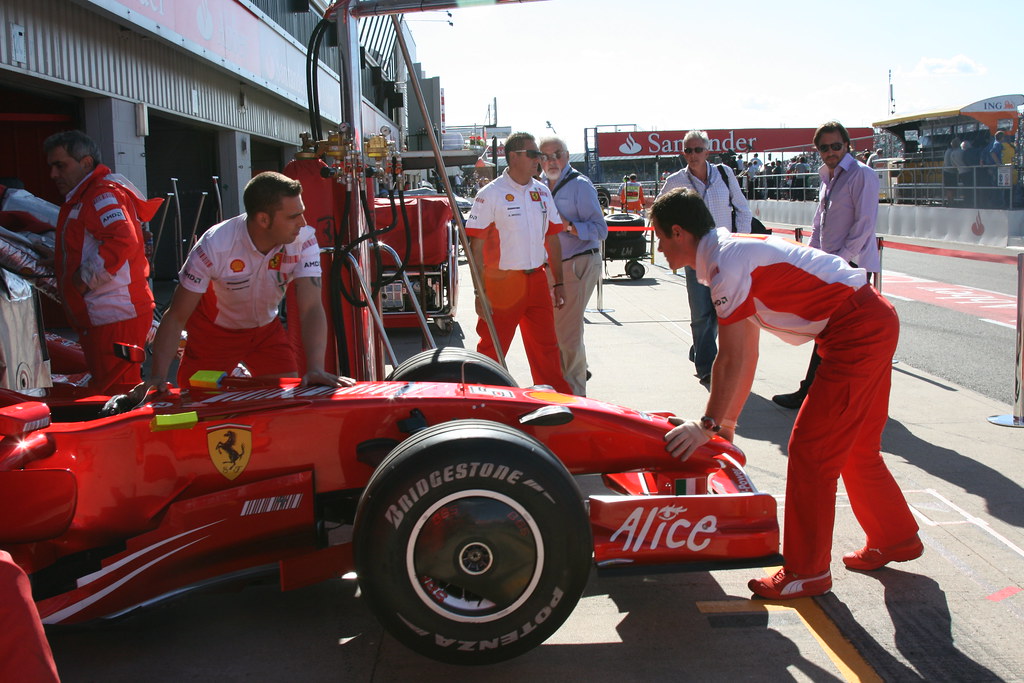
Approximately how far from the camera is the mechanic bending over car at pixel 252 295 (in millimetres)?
3764

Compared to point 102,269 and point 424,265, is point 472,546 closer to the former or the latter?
point 102,269

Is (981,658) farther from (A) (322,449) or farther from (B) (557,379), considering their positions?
(B) (557,379)

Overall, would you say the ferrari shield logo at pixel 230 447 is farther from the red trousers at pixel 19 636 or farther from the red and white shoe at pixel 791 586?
the red and white shoe at pixel 791 586

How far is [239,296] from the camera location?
410cm

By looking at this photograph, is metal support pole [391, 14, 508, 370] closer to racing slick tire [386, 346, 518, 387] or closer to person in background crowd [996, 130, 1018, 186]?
racing slick tire [386, 346, 518, 387]

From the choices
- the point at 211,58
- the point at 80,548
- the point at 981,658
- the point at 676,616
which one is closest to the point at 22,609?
the point at 80,548

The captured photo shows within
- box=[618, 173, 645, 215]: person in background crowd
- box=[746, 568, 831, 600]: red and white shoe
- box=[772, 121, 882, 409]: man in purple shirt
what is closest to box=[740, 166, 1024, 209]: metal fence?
box=[618, 173, 645, 215]: person in background crowd

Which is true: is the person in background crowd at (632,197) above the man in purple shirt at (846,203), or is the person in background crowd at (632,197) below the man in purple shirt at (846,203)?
above

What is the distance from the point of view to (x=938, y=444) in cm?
536

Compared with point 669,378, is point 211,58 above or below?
above


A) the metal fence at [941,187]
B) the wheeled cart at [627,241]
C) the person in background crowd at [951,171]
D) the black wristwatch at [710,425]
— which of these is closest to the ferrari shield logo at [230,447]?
the black wristwatch at [710,425]

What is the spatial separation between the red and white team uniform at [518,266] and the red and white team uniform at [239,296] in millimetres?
1621

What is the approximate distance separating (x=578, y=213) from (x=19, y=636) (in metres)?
5.25

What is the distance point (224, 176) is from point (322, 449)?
42.1 ft
